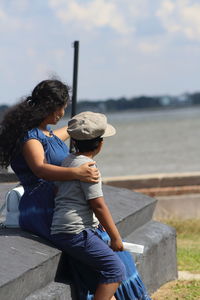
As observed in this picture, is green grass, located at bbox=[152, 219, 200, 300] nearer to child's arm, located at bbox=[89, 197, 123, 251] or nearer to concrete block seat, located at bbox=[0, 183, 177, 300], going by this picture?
concrete block seat, located at bbox=[0, 183, 177, 300]

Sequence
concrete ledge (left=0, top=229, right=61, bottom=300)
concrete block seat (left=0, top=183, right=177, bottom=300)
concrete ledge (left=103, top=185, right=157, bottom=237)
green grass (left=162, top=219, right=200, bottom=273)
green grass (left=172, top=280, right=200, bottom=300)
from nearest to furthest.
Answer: concrete ledge (left=0, top=229, right=61, bottom=300), concrete block seat (left=0, top=183, right=177, bottom=300), concrete ledge (left=103, top=185, right=157, bottom=237), green grass (left=172, top=280, right=200, bottom=300), green grass (left=162, top=219, right=200, bottom=273)

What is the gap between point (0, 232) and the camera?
5.34 m

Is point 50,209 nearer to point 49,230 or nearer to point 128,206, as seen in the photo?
point 49,230

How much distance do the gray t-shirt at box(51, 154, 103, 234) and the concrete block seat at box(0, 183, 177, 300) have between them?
22 centimetres

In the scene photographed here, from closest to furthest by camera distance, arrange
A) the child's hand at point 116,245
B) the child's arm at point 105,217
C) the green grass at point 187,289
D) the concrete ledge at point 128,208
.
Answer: the child's arm at point 105,217 < the child's hand at point 116,245 < the concrete ledge at point 128,208 < the green grass at point 187,289

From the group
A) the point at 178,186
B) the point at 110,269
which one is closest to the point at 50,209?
the point at 110,269

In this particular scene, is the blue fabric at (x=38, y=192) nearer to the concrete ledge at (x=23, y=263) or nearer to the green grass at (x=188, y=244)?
the concrete ledge at (x=23, y=263)

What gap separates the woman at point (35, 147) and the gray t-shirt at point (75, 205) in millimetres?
138

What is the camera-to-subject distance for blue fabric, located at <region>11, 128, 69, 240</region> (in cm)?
514

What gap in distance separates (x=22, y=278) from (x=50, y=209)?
58cm

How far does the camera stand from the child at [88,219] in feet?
16.1

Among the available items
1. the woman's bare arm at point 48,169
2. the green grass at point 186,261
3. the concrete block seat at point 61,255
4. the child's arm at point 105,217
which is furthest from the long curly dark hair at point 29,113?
the green grass at point 186,261

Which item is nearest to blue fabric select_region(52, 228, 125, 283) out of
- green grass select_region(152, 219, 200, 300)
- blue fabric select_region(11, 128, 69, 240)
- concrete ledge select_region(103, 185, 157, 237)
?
blue fabric select_region(11, 128, 69, 240)

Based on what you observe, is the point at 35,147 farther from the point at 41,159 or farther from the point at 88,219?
the point at 88,219
